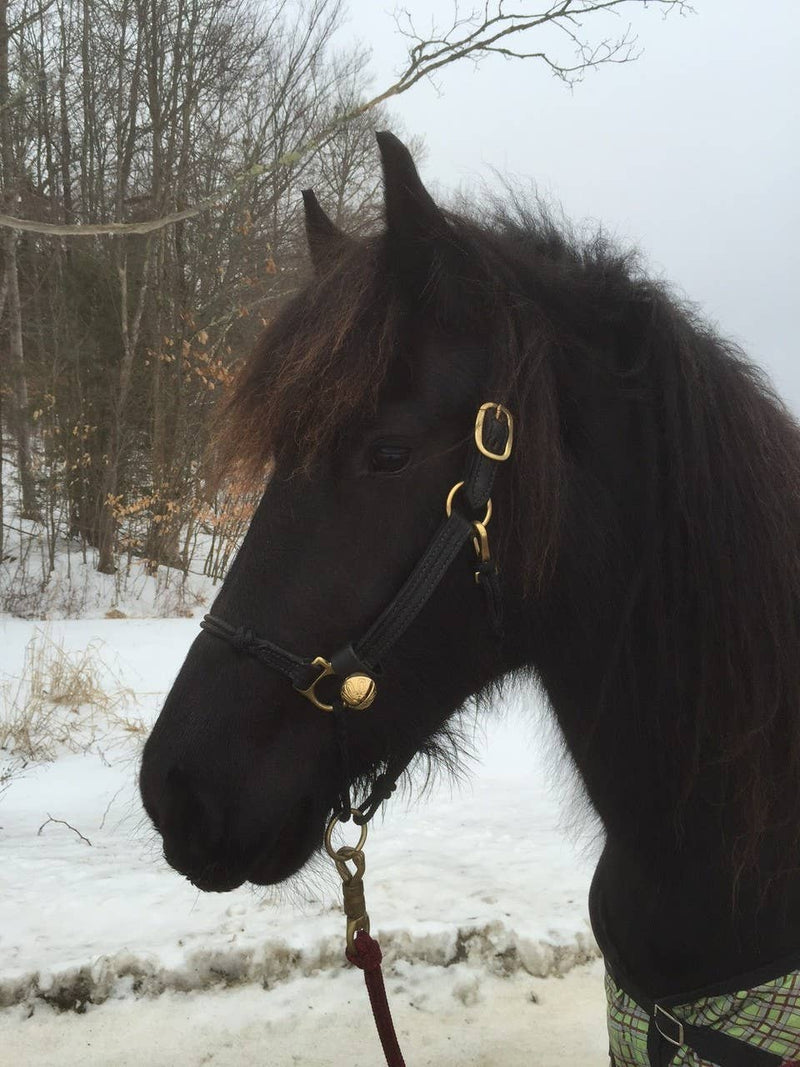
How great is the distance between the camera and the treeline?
10.4 m

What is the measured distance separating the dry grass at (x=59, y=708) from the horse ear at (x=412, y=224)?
4.60 m

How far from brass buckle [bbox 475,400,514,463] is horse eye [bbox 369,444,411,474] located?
0.12 m

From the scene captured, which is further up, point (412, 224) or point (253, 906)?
point (412, 224)

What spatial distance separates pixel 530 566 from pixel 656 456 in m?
0.31

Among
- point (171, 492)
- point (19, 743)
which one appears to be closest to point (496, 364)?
point (19, 743)

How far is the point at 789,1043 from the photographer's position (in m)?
1.36

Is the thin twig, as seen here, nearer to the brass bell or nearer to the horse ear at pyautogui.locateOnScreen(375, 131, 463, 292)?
the brass bell

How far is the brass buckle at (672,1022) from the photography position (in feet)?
4.66

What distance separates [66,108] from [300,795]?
41.1 feet

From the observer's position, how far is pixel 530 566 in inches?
49.0

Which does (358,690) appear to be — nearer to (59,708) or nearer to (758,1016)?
(758,1016)

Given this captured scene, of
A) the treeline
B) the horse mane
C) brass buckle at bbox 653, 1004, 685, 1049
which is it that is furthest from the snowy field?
the treeline

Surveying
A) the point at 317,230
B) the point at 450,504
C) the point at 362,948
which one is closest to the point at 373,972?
the point at 362,948

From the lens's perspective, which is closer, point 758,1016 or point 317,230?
point 758,1016
